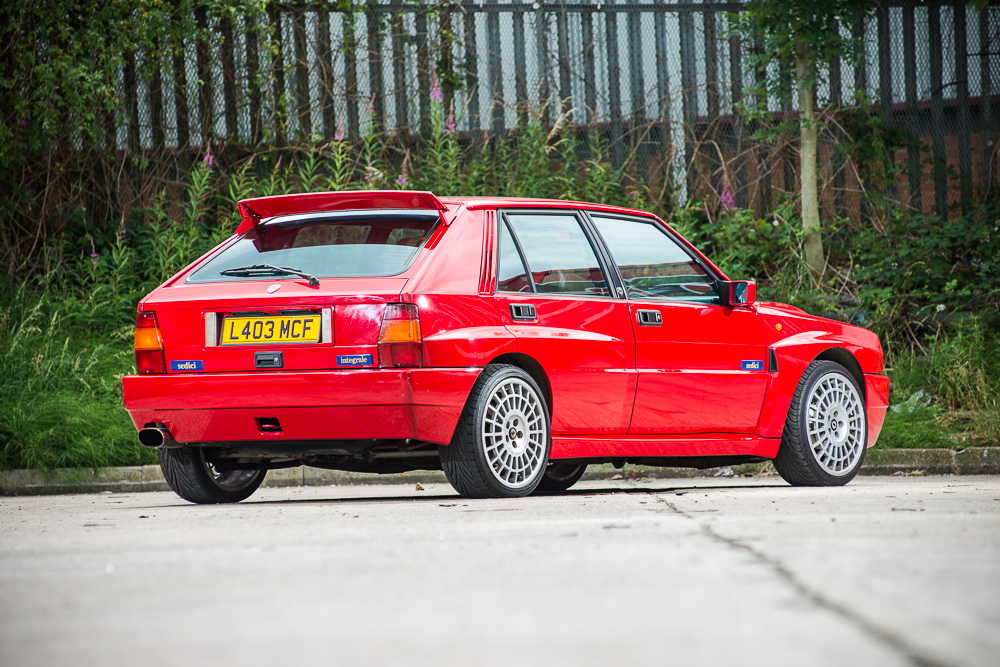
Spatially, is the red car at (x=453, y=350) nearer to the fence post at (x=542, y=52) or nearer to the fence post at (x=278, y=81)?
the fence post at (x=542, y=52)

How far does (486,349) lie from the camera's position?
5.70 metres

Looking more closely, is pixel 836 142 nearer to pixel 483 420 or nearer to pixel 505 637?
pixel 483 420

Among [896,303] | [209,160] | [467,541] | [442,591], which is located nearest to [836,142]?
[896,303]

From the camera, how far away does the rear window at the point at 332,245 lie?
A: 5832 millimetres

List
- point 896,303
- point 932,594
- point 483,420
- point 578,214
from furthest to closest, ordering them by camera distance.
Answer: point 896,303
point 578,214
point 483,420
point 932,594

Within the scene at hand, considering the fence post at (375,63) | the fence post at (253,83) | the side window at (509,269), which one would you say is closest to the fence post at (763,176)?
the fence post at (375,63)

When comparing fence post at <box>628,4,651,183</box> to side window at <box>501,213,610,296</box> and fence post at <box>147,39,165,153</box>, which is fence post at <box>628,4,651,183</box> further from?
side window at <box>501,213,610,296</box>

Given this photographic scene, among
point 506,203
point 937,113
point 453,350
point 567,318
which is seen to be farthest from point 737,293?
point 937,113

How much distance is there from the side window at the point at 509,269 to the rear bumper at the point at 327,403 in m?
0.55

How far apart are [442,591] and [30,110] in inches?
420

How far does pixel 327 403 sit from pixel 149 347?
0.98 meters

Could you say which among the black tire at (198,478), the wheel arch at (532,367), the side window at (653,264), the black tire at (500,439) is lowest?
the black tire at (198,478)

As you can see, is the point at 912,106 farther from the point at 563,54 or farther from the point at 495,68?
the point at 495,68

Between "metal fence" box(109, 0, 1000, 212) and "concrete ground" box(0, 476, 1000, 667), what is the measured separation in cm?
830
